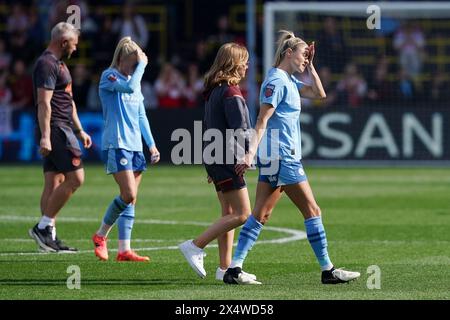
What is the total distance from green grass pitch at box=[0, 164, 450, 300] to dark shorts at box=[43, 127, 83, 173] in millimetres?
912

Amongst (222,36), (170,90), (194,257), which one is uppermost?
(222,36)

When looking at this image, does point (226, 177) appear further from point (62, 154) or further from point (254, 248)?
point (62, 154)

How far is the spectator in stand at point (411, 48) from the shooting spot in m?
29.8

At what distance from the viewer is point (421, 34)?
30.2 metres

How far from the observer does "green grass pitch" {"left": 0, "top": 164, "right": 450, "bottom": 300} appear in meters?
10.2

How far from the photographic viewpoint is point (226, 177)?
1067 cm

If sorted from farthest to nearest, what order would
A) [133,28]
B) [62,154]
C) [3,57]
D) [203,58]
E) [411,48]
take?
[3,57] → [133,28] → [203,58] → [411,48] → [62,154]

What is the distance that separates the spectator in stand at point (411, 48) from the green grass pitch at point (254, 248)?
20.8 ft

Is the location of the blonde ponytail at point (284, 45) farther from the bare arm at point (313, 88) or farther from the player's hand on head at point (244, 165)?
the player's hand on head at point (244, 165)

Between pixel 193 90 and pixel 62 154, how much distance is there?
1554 cm

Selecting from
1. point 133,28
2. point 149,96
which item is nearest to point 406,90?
point 149,96

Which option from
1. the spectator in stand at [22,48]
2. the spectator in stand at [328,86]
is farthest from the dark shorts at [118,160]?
the spectator in stand at [22,48]
